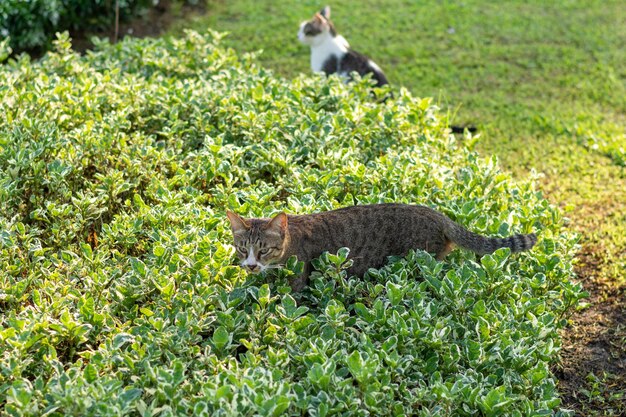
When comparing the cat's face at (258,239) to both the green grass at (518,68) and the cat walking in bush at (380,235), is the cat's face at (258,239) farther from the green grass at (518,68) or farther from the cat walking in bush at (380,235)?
the green grass at (518,68)

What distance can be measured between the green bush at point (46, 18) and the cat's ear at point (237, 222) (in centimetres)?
542

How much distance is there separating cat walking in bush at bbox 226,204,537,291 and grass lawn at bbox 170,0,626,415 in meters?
0.96

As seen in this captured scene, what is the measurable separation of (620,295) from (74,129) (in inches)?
157

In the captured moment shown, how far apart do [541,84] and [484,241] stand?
16.3 ft

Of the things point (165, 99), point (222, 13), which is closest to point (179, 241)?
point (165, 99)

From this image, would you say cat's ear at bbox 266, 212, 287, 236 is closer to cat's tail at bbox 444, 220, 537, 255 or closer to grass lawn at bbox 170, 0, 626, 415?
cat's tail at bbox 444, 220, 537, 255

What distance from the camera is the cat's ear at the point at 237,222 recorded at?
162 inches

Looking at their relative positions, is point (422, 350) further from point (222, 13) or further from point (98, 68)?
point (222, 13)

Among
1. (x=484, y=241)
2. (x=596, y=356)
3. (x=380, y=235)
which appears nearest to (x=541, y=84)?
(x=596, y=356)

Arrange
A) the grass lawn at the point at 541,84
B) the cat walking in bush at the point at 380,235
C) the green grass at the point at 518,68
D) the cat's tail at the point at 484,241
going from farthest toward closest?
the green grass at the point at 518,68
the grass lawn at the point at 541,84
the cat's tail at the point at 484,241
the cat walking in bush at the point at 380,235

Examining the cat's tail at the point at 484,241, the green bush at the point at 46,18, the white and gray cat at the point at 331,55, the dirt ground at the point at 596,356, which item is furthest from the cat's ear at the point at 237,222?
the green bush at the point at 46,18

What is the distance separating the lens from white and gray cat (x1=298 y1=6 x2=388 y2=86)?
7.90m

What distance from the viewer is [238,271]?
4312 millimetres

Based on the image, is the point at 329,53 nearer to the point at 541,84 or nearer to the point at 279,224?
the point at 541,84
